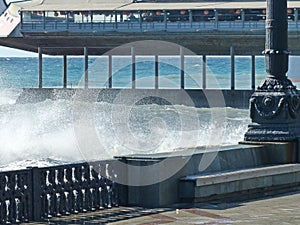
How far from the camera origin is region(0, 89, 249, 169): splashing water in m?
39.0

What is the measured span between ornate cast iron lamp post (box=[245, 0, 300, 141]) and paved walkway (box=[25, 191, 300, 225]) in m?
2.78

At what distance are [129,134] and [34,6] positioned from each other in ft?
96.4

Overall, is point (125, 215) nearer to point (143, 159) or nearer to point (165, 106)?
point (143, 159)

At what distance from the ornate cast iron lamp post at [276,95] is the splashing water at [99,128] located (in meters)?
14.7

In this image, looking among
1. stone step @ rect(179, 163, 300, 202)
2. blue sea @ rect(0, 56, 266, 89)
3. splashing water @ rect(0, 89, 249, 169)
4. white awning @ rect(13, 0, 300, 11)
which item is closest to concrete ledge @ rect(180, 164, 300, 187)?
stone step @ rect(179, 163, 300, 202)

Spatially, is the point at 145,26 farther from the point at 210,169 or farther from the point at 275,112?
the point at 210,169

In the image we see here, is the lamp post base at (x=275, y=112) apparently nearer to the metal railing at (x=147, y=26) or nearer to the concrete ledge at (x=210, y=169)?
the concrete ledge at (x=210, y=169)

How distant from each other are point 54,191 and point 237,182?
3384mm

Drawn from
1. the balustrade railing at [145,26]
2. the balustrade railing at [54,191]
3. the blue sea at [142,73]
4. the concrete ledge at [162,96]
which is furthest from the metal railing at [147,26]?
the balustrade railing at [54,191]

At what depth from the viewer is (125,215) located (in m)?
12.7

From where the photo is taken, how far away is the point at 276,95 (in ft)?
55.0

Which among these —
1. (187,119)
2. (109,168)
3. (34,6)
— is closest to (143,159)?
(109,168)

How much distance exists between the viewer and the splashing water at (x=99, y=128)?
39.0 m

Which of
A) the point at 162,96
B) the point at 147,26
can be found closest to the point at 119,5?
the point at 147,26
